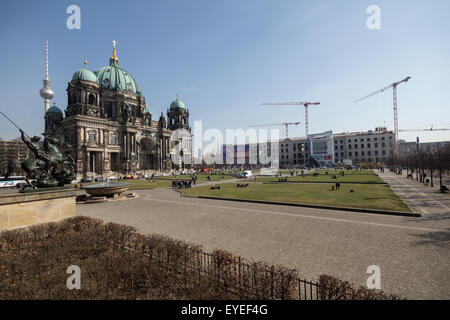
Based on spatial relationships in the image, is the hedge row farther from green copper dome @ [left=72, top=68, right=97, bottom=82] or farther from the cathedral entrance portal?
the cathedral entrance portal

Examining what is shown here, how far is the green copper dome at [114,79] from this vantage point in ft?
296

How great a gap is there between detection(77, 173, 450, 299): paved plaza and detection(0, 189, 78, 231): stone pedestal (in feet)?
10.2

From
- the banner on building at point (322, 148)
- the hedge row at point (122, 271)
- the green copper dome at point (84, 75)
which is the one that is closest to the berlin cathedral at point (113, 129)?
the green copper dome at point (84, 75)

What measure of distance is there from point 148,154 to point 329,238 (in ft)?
315

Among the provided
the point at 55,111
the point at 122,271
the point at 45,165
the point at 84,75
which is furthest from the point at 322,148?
the point at 122,271

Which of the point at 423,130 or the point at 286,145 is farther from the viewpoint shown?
the point at 423,130

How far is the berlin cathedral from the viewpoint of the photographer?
71938 mm

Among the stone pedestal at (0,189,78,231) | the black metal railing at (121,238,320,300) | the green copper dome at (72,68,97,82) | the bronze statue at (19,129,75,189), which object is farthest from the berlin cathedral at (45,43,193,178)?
the black metal railing at (121,238,320,300)

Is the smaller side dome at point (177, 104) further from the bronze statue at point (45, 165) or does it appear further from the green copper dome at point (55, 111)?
the bronze statue at point (45, 165)
